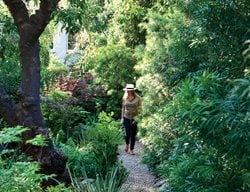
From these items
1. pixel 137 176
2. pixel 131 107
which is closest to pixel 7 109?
pixel 137 176

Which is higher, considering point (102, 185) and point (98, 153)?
point (98, 153)

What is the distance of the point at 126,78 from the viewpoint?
1338 cm

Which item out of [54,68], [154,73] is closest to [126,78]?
[54,68]

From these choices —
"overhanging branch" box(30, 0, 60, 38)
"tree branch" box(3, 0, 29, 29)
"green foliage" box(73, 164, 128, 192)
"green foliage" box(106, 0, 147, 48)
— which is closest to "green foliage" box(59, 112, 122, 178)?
"green foliage" box(73, 164, 128, 192)

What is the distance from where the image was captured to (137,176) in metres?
8.38

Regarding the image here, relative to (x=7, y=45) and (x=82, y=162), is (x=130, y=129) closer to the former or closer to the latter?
(x=82, y=162)

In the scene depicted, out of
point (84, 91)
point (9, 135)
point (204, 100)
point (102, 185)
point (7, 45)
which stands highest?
point (7, 45)

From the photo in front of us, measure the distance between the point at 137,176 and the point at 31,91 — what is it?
125 inches

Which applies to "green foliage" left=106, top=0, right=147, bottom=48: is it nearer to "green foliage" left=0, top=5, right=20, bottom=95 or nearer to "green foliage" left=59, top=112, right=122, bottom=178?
"green foliage" left=0, top=5, right=20, bottom=95

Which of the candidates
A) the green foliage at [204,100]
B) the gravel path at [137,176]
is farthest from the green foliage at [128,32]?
the green foliage at [204,100]

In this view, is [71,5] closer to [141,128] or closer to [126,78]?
[141,128]

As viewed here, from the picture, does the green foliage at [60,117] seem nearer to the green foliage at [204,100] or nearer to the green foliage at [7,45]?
the green foliage at [7,45]

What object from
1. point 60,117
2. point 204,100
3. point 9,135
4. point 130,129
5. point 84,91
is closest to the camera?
point 204,100

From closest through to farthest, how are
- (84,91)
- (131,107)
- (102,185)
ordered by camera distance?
(102,185)
(131,107)
(84,91)
